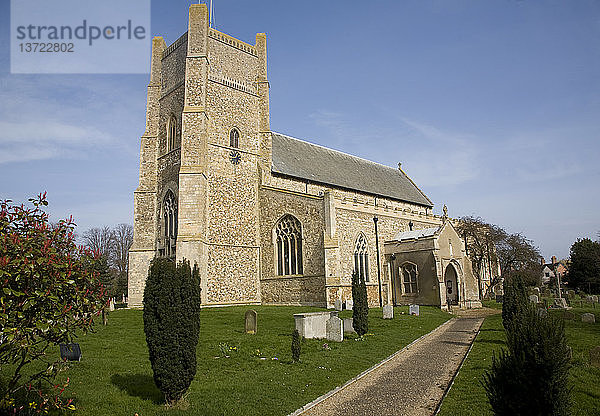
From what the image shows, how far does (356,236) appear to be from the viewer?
91.3 feet

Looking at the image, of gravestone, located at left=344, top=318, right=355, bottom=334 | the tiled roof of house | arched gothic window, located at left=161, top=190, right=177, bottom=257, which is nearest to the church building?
arched gothic window, located at left=161, top=190, right=177, bottom=257

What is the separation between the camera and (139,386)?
8.63m

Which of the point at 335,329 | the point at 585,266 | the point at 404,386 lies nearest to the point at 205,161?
the point at 335,329

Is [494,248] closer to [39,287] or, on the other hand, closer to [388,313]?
[388,313]

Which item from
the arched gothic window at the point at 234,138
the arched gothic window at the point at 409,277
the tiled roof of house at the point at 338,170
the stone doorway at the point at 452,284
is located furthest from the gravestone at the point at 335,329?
the stone doorway at the point at 452,284

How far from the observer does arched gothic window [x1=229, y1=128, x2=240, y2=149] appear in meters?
26.9

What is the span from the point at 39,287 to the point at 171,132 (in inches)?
886

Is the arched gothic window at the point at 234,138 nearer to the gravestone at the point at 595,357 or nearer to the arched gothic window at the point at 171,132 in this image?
the arched gothic window at the point at 171,132

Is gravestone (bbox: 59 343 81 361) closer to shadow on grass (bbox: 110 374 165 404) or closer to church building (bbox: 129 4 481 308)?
shadow on grass (bbox: 110 374 165 404)

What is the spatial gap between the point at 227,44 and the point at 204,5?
2.65 m

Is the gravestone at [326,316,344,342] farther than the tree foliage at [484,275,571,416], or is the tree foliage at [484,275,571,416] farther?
the gravestone at [326,316,344,342]

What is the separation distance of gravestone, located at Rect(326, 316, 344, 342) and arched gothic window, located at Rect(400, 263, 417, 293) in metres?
15.4

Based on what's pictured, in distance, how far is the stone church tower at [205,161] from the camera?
2423 centimetres

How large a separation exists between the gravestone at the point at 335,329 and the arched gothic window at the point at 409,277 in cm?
1541
